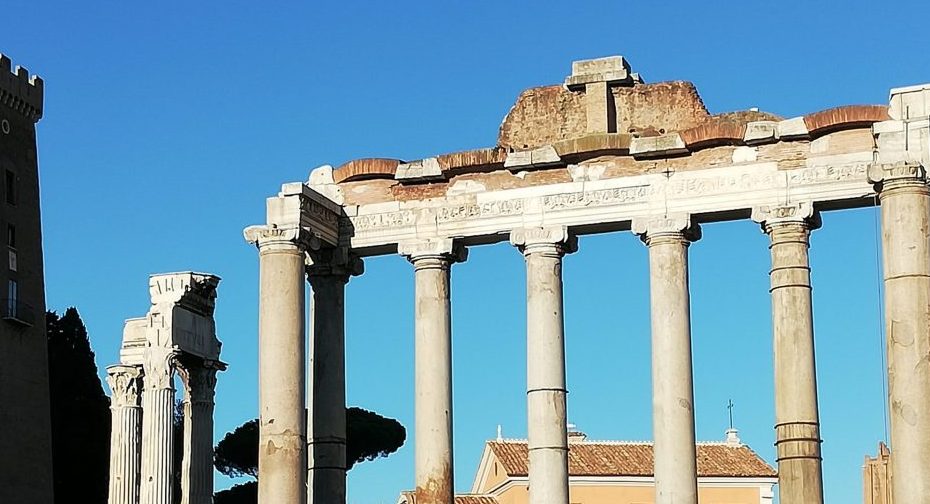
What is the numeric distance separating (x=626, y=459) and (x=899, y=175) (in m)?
28.1

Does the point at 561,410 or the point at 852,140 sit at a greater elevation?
the point at 852,140

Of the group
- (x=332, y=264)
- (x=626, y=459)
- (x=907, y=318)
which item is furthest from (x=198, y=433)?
(x=626, y=459)

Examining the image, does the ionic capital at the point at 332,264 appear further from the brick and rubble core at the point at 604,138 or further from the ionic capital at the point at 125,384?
the ionic capital at the point at 125,384

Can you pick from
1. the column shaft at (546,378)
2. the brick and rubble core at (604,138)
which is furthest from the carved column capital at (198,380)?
the column shaft at (546,378)

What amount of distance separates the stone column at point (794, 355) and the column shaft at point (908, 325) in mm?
1130

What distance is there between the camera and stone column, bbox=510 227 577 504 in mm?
20328

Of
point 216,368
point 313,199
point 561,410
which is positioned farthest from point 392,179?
point 216,368

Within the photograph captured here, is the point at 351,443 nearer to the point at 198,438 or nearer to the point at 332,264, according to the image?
the point at 198,438

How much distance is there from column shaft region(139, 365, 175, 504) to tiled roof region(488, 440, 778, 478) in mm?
19044

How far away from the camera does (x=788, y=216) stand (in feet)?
65.3

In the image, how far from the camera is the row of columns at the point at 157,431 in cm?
2730

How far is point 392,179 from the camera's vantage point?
874 inches

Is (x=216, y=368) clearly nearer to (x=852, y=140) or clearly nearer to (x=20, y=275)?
(x=852, y=140)

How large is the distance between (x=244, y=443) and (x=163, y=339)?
17.5m
